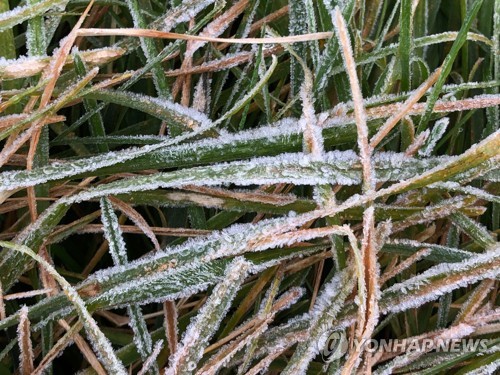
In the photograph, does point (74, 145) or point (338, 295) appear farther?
point (74, 145)

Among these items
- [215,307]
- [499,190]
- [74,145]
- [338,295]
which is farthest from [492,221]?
[74,145]

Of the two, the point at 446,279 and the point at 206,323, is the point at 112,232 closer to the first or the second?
the point at 206,323

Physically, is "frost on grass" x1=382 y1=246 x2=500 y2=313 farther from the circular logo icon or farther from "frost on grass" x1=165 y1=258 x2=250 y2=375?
"frost on grass" x1=165 y1=258 x2=250 y2=375

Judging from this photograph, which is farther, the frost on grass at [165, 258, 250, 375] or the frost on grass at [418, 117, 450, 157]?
the frost on grass at [418, 117, 450, 157]

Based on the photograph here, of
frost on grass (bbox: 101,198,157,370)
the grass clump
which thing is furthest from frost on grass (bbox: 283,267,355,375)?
frost on grass (bbox: 101,198,157,370)

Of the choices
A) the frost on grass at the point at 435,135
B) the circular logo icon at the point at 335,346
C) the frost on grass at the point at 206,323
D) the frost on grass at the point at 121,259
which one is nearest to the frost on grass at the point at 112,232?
the frost on grass at the point at 121,259

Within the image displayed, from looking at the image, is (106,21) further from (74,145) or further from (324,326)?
(324,326)

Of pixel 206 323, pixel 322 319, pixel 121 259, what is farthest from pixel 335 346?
pixel 121 259
